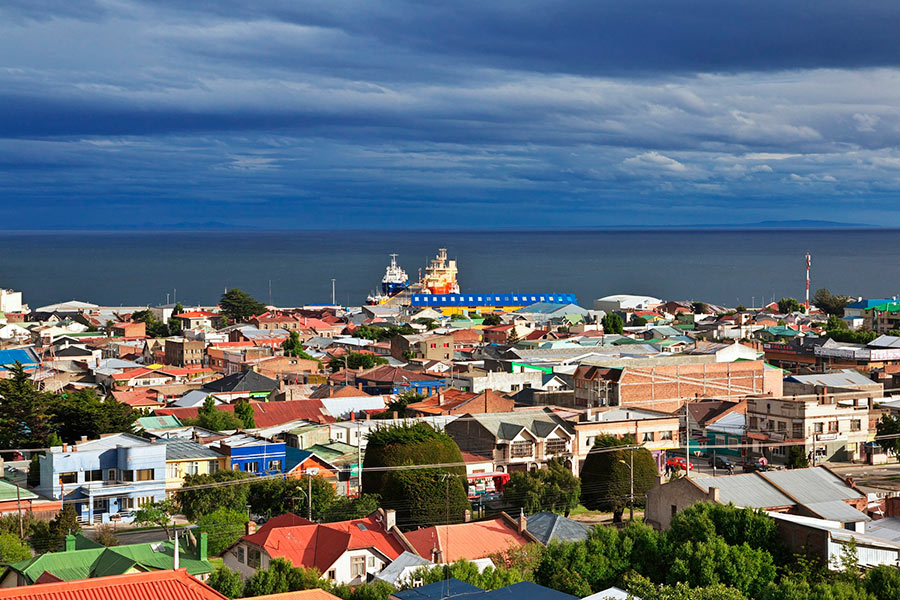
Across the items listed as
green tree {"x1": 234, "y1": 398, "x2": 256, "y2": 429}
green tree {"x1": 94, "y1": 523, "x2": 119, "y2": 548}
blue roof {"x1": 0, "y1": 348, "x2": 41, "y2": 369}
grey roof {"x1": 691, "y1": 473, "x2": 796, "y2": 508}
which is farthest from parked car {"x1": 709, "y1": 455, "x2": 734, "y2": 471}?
blue roof {"x1": 0, "y1": 348, "x2": 41, "y2": 369}

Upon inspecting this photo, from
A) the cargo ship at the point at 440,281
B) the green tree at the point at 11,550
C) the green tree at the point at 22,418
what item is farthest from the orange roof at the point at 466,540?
the cargo ship at the point at 440,281

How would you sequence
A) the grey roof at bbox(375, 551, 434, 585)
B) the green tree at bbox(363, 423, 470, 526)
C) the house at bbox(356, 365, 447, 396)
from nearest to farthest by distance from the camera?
the grey roof at bbox(375, 551, 434, 585) < the green tree at bbox(363, 423, 470, 526) < the house at bbox(356, 365, 447, 396)

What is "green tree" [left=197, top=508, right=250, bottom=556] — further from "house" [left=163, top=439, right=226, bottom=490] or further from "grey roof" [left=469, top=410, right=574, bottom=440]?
"grey roof" [left=469, top=410, right=574, bottom=440]

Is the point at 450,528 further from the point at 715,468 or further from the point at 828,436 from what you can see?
the point at 828,436

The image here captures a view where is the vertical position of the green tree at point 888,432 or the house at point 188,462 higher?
the house at point 188,462

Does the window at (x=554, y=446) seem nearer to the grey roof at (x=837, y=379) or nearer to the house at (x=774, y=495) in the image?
the house at (x=774, y=495)
